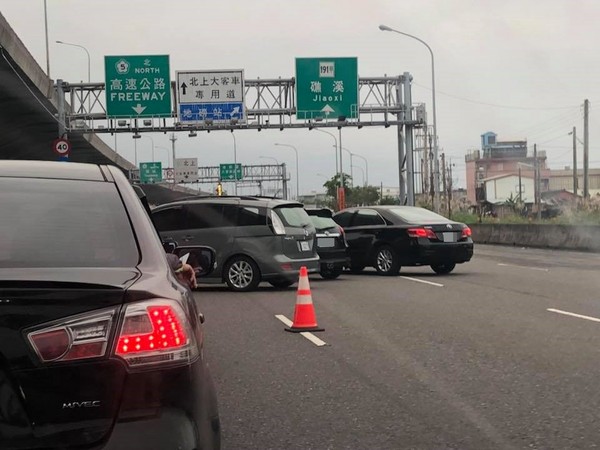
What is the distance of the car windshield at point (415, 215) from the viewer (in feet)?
53.5

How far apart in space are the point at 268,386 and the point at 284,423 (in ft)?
3.58

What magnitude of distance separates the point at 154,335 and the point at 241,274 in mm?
11028

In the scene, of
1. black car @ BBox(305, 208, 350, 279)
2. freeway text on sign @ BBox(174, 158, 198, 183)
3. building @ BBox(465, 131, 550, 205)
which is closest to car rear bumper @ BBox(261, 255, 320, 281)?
black car @ BBox(305, 208, 350, 279)

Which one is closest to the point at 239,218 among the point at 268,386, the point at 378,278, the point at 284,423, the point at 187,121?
the point at 378,278

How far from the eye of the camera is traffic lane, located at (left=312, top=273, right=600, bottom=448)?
5.07 meters

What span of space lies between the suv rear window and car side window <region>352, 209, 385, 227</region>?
13502 mm

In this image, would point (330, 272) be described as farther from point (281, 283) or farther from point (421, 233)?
point (421, 233)

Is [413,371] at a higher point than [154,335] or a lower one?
lower

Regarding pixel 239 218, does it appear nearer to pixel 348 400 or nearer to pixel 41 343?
pixel 348 400

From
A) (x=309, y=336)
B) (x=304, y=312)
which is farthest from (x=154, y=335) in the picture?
(x=304, y=312)

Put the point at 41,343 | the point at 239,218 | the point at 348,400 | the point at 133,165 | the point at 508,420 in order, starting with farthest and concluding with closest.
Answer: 1. the point at 133,165
2. the point at 239,218
3. the point at 348,400
4. the point at 508,420
5. the point at 41,343

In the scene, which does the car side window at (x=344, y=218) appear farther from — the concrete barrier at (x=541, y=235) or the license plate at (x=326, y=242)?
the concrete barrier at (x=541, y=235)

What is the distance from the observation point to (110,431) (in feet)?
7.92

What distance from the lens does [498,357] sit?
7172 mm
